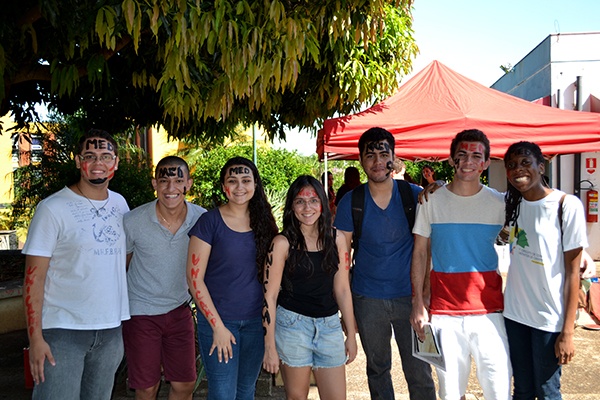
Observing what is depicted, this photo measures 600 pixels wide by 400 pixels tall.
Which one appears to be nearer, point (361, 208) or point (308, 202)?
point (308, 202)

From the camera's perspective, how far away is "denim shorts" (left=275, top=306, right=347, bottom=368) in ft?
9.85

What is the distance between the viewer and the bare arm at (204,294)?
2930 mm

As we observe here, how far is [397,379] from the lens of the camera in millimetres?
4871

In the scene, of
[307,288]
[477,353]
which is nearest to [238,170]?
[307,288]

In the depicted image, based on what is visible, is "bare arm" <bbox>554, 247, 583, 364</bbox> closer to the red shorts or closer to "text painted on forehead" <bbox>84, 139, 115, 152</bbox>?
the red shorts

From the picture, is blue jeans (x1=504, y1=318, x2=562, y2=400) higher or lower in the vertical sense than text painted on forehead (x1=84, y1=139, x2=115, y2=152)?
lower

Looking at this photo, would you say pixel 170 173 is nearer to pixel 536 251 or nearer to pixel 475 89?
pixel 536 251

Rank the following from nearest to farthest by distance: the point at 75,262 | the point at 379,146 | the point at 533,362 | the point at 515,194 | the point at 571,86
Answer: the point at 75,262, the point at 533,362, the point at 515,194, the point at 379,146, the point at 571,86

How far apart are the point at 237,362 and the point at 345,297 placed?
72 centimetres

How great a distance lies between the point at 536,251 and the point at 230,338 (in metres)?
1.73

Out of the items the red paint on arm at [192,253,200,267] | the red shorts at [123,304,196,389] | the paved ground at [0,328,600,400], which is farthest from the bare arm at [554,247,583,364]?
the red shorts at [123,304,196,389]

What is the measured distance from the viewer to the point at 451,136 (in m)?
5.45

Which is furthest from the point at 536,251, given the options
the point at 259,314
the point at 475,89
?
the point at 475,89

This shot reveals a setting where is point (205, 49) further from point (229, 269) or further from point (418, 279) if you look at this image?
point (418, 279)
